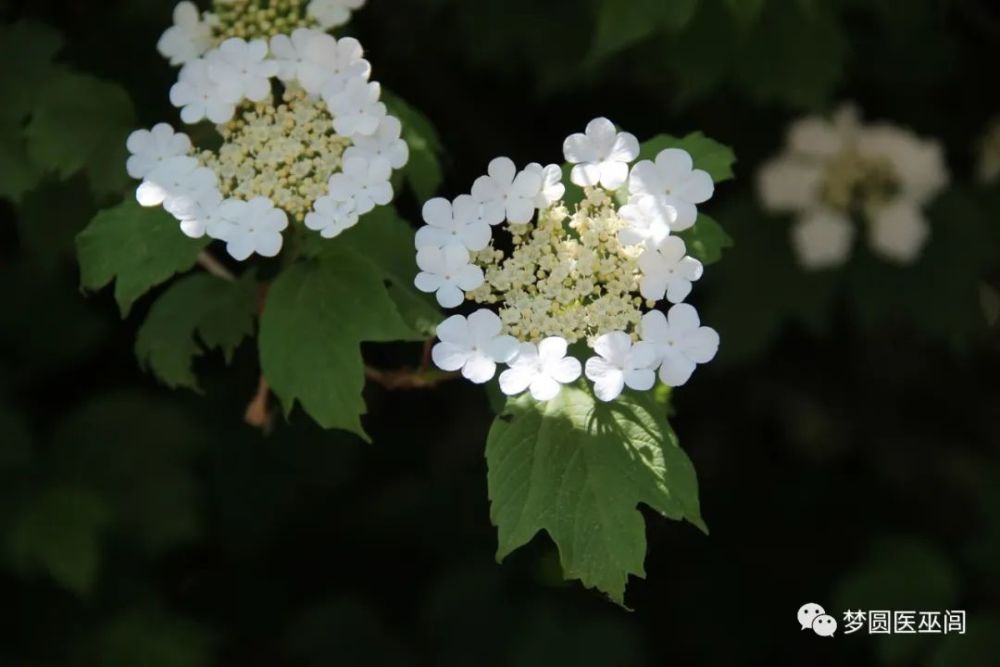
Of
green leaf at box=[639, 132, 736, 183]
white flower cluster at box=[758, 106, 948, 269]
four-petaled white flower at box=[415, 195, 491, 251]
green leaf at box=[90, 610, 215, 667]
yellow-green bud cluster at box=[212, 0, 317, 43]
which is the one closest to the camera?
four-petaled white flower at box=[415, 195, 491, 251]

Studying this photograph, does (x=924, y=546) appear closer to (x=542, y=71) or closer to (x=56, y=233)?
(x=542, y=71)

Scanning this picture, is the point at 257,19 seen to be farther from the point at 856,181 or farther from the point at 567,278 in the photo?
the point at 856,181

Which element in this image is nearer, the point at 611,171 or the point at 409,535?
the point at 611,171

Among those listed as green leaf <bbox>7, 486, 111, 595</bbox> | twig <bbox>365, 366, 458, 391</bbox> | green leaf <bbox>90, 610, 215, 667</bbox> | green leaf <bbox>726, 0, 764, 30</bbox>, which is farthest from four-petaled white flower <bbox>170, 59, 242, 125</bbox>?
green leaf <bbox>90, 610, 215, 667</bbox>

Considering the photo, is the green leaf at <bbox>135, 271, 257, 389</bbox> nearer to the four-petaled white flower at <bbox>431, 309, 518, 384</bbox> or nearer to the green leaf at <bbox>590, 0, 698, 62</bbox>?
the four-petaled white flower at <bbox>431, 309, 518, 384</bbox>

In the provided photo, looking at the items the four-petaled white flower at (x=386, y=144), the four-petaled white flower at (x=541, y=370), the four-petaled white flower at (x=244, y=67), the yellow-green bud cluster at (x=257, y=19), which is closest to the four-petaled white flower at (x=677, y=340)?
the four-petaled white flower at (x=541, y=370)

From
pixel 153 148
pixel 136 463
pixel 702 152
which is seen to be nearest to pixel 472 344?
pixel 702 152

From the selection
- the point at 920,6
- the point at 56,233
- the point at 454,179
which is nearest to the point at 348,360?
the point at 56,233
